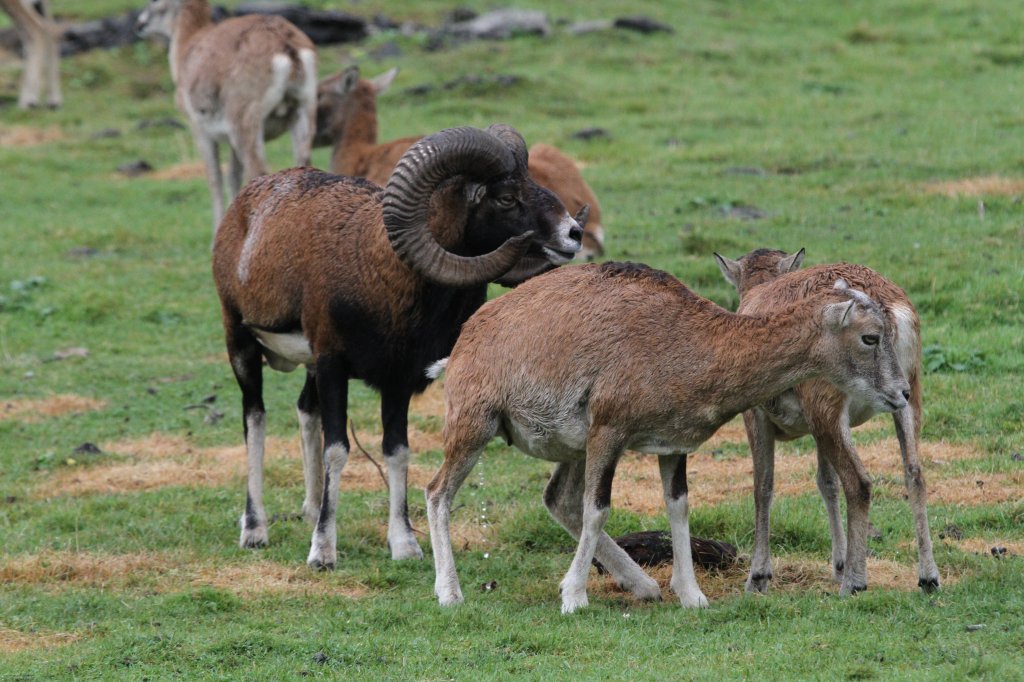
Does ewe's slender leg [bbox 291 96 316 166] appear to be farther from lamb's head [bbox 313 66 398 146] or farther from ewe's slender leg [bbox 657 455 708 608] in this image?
ewe's slender leg [bbox 657 455 708 608]

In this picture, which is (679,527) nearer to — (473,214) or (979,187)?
(473,214)

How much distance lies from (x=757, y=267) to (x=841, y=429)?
73.7 inches

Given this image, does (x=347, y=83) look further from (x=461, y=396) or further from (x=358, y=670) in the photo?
(x=358, y=670)

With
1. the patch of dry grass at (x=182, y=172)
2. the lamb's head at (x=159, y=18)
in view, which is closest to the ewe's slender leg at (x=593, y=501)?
the lamb's head at (x=159, y=18)

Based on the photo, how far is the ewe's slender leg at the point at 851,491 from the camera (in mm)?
7926

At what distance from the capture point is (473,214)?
31.6 ft

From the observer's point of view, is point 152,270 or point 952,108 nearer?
point 152,270

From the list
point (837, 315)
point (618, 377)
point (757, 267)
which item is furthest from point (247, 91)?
point (837, 315)

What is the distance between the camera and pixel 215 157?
19406 mm

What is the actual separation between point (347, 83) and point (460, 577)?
10.8m

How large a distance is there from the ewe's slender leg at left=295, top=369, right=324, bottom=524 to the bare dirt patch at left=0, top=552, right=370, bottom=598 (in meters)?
1.04

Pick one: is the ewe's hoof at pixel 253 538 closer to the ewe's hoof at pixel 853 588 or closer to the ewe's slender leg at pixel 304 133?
the ewe's hoof at pixel 853 588

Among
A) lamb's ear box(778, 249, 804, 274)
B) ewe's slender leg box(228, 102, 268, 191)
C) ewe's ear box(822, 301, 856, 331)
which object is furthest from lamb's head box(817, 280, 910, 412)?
ewe's slender leg box(228, 102, 268, 191)

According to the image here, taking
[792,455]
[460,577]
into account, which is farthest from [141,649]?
[792,455]
